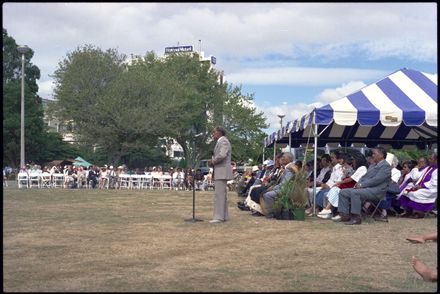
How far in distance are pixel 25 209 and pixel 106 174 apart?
18050mm

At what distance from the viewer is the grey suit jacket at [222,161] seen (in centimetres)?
1055

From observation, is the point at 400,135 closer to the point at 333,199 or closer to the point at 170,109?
the point at 333,199

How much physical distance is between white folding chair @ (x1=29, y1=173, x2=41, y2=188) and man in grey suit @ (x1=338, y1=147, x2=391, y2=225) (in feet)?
75.7

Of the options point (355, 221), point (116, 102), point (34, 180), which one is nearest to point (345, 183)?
point (355, 221)

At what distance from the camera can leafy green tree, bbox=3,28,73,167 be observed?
49906mm

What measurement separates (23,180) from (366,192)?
23750 millimetres

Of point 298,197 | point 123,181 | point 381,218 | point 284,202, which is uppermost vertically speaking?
point 298,197

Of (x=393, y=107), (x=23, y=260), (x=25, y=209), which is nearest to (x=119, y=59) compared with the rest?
(x=25, y=209)

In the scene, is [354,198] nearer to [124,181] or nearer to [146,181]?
[146,181]

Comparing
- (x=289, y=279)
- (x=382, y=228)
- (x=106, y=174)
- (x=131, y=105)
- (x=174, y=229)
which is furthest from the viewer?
(x=131, y=105)

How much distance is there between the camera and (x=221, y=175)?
1059 cm

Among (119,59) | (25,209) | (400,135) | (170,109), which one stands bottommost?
(25,209)

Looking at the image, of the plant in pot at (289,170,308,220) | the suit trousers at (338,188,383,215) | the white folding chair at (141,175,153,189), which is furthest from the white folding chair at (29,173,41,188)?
the suit trousers at (338,188,383,215)

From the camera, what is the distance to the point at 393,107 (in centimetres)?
1157
